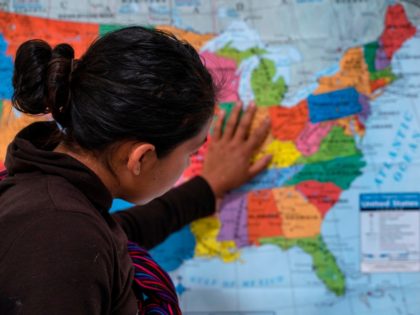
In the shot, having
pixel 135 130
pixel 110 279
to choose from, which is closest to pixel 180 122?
pixel 135 130

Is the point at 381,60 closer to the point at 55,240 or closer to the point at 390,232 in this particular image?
the point at 390,232

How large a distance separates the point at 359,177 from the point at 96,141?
0.60 meters

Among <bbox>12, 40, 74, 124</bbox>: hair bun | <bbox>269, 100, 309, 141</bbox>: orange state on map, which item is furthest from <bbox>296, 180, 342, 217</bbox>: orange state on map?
<bbox>12, 40, 74, 124</bbox>: hair bun

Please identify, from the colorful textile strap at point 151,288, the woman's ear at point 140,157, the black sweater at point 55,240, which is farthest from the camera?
the colorful textile strap at point 151,288

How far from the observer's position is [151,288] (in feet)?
2.55

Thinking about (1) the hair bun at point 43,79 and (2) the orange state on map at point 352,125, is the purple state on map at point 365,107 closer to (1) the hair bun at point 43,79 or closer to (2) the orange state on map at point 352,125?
(2) the orange state on map at point 352,125

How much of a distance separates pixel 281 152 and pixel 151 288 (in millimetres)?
405

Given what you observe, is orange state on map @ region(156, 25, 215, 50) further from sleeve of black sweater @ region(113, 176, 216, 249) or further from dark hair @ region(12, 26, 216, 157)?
dark hair @ region(12, 26, 216, 157)

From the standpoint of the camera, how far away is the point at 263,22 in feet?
3.29

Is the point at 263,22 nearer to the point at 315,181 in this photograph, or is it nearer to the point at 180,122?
the point at 315,181

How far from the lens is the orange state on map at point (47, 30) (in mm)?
1042

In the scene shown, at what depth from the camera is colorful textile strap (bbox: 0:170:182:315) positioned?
0.77 metres

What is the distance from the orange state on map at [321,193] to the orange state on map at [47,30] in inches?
21.4

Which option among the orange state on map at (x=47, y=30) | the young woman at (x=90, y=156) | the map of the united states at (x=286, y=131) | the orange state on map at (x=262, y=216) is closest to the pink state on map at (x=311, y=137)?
the map of the united states at (x=286, y=131)
